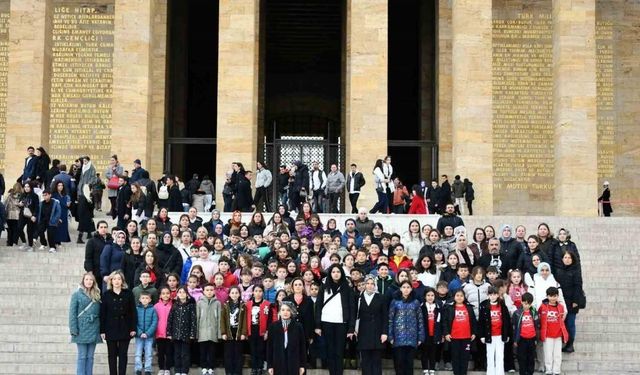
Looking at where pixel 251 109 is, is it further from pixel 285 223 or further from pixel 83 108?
pixel 285 223

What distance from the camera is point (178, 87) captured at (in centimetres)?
3491

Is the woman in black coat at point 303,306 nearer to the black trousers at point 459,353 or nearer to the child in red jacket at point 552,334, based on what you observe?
the black trousers at point 459,353

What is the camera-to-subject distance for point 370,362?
46.6ft

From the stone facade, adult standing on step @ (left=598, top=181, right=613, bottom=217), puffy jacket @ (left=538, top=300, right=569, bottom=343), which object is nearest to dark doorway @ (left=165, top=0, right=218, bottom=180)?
the stone facade

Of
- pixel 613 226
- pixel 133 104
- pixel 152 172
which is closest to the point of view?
pixel 613 226

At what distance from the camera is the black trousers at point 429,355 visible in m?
14.6

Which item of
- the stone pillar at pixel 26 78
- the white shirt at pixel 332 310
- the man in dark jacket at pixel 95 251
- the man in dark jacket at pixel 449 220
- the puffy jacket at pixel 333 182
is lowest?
the white shirt at pixel 332 310

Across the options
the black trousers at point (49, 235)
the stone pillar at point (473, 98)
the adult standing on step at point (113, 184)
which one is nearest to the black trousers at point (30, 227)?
the black trousers at point (49, 235)

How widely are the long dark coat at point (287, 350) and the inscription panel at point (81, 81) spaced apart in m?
18.1

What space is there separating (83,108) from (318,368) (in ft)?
60.4

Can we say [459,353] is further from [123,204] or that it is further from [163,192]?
[163,192]

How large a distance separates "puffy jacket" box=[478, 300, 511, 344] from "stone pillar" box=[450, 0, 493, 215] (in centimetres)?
1311

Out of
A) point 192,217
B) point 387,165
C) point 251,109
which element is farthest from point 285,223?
point 251,109

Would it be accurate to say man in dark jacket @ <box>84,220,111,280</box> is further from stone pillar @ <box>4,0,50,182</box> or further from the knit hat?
stone pillar @ <box>4,0,50,182</box>
